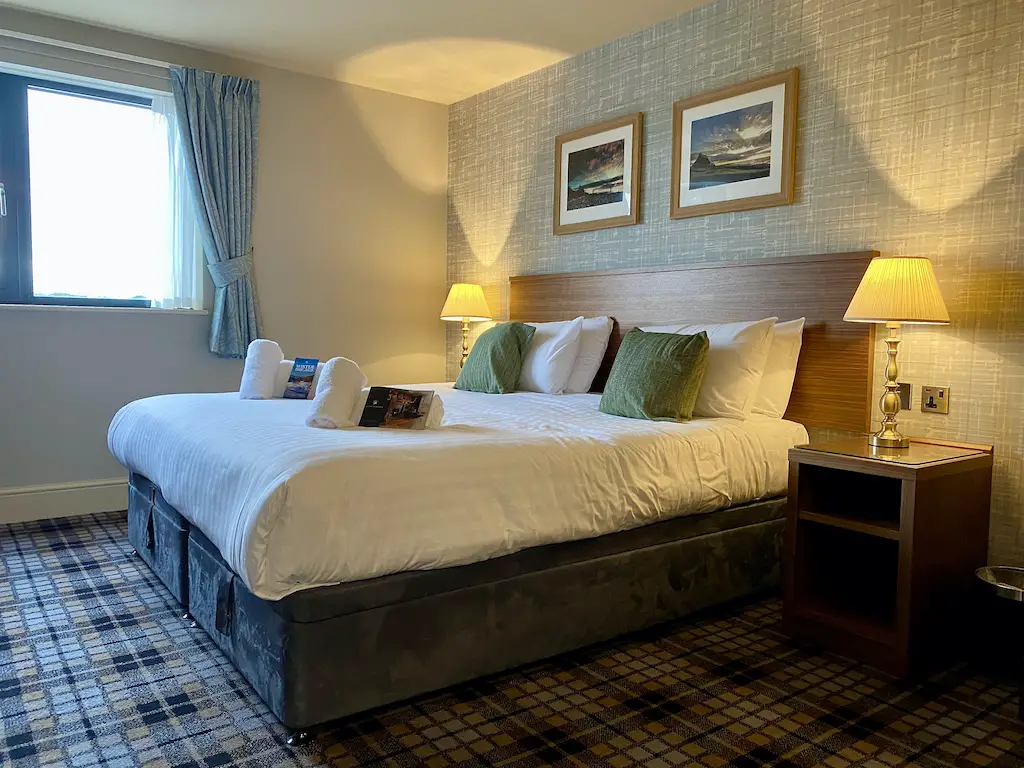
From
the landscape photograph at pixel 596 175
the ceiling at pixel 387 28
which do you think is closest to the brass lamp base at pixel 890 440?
the landscape photograph at pixel 596 175

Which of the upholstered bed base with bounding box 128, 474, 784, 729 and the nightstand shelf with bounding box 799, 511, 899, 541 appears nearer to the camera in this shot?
the upholstered bed base with bounding box 128, 474, 784, 729

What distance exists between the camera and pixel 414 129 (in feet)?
17.0

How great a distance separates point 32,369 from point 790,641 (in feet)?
12.5

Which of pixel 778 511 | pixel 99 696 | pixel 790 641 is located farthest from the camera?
pixel 778 511

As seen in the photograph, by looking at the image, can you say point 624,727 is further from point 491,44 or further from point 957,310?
point 491,44

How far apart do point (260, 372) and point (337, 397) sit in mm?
946

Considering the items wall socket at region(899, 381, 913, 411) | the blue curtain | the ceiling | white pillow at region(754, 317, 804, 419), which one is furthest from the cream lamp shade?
wall socket at region(899, 381, 913, 411)

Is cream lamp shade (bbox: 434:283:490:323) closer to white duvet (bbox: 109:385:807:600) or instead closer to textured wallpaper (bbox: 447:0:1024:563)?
textured wallpaper (bbox: 447:0:1024:563)

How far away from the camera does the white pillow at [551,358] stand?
3.77m

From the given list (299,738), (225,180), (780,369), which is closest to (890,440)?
(780,369)

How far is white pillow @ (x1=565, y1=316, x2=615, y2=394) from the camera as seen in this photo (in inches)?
150

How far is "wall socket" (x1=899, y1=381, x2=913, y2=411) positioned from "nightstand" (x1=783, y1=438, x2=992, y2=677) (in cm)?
20

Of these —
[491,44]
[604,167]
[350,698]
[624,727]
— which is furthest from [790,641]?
[491,44]

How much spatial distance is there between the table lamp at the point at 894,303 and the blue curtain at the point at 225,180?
129 inches
